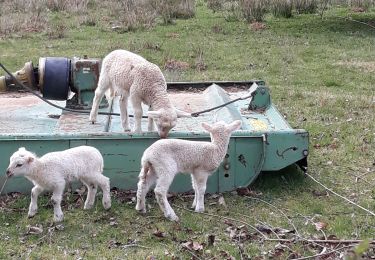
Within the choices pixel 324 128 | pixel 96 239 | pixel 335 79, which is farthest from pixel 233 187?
pixel 335 79

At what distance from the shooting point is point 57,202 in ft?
20.0

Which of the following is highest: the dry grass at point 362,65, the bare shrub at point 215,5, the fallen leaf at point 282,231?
the bare shrub at point 215,5

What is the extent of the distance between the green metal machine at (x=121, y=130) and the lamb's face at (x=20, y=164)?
0.83m

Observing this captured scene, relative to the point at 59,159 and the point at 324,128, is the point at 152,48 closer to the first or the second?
the point at 324,128

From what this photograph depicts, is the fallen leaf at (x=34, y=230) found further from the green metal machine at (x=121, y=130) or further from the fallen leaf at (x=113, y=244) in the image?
the green metal machine at (x=121, y=130)

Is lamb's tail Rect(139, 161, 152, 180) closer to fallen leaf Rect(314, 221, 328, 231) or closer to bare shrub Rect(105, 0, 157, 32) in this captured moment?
fallen leaf Rect(314, 221, 328, 231)

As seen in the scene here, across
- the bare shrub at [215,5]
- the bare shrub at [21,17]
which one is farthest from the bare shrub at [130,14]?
the bare shrub at [215,5]

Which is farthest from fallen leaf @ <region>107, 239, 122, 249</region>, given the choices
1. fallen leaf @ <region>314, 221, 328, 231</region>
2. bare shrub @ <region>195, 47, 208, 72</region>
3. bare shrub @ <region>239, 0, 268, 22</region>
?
bare shrub @ <region>239, 0, 268, 22</region>

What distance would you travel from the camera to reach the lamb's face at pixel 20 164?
5852 millimetres

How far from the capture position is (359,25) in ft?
66.0

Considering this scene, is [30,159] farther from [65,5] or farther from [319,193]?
[65,5]

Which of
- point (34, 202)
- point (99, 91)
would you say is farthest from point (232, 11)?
point (34, 202)

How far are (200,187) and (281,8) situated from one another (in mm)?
16639

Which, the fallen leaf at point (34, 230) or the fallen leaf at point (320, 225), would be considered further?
the fallen leaf at point (320, 225)
